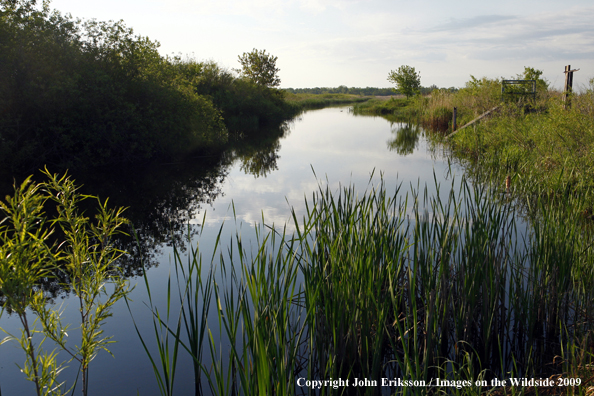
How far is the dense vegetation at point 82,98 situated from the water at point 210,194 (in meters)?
1.02

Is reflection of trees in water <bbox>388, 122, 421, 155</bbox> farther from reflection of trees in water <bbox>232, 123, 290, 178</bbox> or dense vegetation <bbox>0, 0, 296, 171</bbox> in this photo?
dense vegetation <bbox>0, 0, 296, 171</bbox>

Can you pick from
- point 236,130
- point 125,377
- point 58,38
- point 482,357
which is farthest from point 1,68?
point 236,130

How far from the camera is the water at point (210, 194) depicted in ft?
10.2

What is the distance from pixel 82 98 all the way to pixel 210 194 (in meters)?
4.16

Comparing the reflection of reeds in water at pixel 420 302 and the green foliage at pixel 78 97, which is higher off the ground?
the green foliage at pixel 78 97

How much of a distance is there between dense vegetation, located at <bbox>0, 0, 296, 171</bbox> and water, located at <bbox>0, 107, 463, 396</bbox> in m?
1.02

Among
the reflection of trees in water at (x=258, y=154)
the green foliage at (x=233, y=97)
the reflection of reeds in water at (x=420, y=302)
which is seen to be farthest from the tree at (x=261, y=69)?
the reflection of reeds in water at (x=420, y=302)

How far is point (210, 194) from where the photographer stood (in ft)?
29.2

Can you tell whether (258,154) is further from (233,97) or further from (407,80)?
(407,80)

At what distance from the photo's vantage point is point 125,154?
11250mm

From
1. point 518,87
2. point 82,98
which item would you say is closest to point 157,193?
point 82,98

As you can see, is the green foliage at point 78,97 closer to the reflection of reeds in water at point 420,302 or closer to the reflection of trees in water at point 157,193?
the reflection of trees in water at point 157,193

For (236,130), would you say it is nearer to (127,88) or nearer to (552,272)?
(127,88)

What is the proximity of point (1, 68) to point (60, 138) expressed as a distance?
6.02ft
